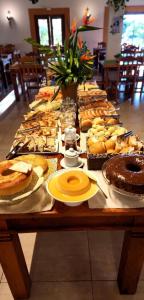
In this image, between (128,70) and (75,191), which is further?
(128,70)

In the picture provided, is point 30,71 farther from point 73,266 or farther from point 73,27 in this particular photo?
point 73,266

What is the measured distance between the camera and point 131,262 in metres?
0.97

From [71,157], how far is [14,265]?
57cm

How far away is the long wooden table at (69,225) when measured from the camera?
0.76m

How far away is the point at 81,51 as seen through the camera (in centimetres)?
170

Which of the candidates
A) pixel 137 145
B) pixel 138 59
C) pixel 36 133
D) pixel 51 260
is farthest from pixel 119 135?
pixel 138 59

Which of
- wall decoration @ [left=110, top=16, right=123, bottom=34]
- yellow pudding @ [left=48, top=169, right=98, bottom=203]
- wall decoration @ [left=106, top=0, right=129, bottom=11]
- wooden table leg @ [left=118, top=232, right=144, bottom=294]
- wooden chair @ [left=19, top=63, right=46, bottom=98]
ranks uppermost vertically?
wall decoration @ [left=106, top=0, right=129, bottom=11]

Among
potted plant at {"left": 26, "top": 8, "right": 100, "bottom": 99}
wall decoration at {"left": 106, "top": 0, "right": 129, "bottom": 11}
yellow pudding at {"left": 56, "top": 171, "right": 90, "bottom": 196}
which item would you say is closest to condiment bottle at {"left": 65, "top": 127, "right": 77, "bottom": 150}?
yellow pudding at {"left": 56, "top": 171, "right": 90, "bottom": 196}

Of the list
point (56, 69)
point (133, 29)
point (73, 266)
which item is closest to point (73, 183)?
point (73, 266)

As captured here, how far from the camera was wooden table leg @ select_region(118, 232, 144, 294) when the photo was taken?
2.92 ft

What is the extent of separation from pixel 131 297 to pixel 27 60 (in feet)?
13.4

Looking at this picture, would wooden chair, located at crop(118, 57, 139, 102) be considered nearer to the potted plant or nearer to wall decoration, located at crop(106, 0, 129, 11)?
wall decoration, located at crop(106, 0, 129, 11)

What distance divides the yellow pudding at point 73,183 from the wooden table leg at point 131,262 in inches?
12.8

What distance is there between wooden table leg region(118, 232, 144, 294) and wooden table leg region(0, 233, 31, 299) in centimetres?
51
